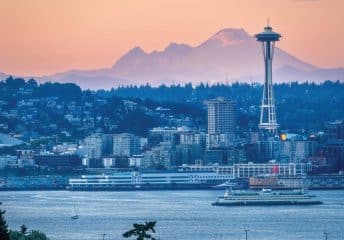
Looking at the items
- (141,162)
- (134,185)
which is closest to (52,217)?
(134,185)

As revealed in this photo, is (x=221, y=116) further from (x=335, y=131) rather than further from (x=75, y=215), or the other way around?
(x=75, y=215)

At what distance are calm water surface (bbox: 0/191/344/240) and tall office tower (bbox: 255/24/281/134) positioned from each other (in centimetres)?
2644

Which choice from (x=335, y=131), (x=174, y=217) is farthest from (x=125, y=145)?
A: (x=174, y=217)

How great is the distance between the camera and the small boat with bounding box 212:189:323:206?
173 feet

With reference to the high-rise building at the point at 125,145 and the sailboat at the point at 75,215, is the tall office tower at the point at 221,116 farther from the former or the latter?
the sailboat at the point at 75,215

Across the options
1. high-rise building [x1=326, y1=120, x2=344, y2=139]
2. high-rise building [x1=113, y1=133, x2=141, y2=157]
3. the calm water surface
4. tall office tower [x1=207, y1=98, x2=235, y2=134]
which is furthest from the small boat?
tall office tower [x1=207, y1=98, x2=235, y2=134]

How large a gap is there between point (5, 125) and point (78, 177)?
19808 millimetres

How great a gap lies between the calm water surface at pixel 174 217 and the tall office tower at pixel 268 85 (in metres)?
26.4

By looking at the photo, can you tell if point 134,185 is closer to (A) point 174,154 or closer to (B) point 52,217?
(A) point 174,154

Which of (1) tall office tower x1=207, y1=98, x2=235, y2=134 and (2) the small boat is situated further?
(1) tall office tower x1=207, y1=98, x2=235, y2=134

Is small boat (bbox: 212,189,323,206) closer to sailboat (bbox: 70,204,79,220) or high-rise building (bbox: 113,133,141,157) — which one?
sailboat (bbox: 70,204,79,220)

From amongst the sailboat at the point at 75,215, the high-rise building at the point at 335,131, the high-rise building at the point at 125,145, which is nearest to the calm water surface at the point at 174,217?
the sailboat at the point at 75,215

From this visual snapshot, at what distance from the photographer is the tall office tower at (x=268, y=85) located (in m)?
87.6

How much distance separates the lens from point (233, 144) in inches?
3233
